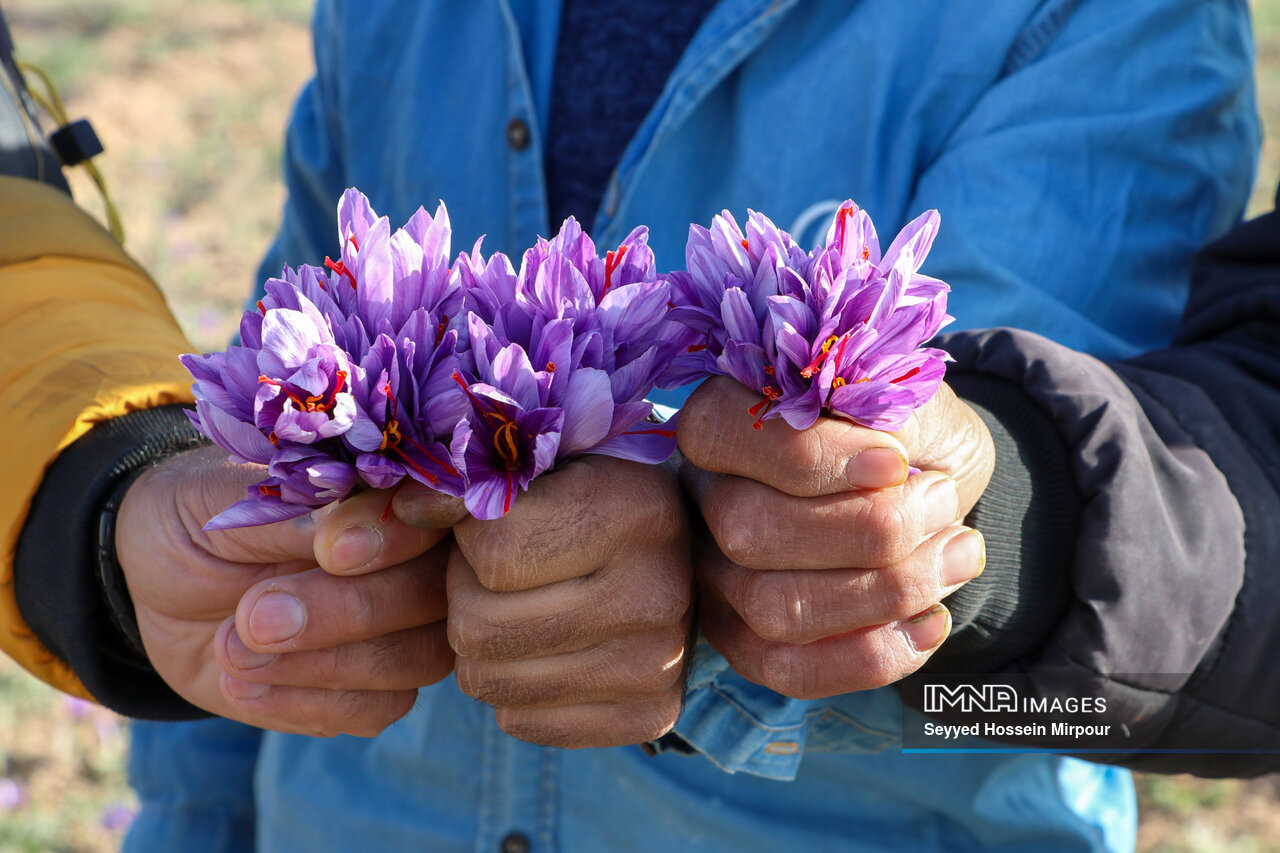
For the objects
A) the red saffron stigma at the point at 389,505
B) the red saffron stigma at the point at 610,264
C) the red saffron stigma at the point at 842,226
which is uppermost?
the red saffron stigma at the point at 842,226

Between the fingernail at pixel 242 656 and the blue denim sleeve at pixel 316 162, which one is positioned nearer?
the fingernail at pixel 242 656

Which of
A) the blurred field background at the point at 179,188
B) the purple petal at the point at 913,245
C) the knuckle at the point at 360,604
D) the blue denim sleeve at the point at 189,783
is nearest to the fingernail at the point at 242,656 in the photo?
Result: the knuckle at the point at 360,604

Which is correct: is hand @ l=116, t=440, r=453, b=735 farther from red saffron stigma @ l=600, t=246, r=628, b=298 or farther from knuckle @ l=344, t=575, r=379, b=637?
red saffron stigma @ l=600, t=246, r=628, b=298

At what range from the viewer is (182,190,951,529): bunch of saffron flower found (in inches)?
30.1

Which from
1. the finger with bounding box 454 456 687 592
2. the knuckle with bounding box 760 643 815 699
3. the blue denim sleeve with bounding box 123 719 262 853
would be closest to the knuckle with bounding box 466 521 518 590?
the finger with bounding box 454 456 687 592

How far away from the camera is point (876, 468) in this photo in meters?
0.78

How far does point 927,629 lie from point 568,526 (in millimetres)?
321

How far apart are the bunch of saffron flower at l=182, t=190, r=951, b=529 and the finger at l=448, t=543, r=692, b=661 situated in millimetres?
97

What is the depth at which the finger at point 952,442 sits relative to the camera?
84cm

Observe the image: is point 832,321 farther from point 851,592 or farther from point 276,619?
point 276,619

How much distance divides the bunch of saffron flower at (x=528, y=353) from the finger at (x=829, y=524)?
64 millimetres

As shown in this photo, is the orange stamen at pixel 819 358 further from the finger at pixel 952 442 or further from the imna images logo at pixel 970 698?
the imna images logo at pixel 970 698

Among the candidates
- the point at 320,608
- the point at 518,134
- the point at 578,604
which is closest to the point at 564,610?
the point at 578,604

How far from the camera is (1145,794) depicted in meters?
2.94
